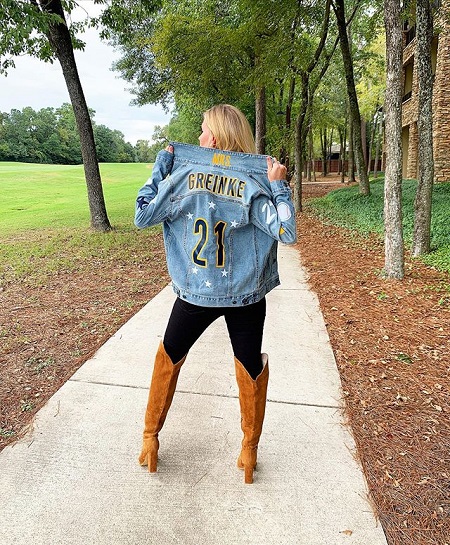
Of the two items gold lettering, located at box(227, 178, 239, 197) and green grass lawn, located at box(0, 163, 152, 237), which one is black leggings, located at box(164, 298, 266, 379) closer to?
gold lettering, located at box(227, 178, 239, 197)

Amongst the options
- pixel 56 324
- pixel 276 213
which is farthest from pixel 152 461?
pixel 56 324

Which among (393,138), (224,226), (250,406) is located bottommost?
(250,406)

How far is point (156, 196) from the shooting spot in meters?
1.87

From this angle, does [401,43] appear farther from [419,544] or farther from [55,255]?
[55,255]

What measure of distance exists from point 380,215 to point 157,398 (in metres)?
8.84

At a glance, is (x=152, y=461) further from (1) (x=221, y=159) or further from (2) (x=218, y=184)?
(1) (x=221, y=159)

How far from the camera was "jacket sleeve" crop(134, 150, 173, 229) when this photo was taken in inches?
73.5

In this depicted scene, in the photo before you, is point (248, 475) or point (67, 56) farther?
point (67, 56)

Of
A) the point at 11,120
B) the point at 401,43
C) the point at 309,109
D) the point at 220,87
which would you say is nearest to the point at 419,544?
the point at 401,43

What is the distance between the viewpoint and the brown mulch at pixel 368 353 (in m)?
2.10

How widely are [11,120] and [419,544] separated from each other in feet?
239

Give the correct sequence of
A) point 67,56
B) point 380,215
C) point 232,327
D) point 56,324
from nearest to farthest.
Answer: point 232,327, point 56,324, point 67,56, point 380,215

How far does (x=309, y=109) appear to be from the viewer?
13.5 metres

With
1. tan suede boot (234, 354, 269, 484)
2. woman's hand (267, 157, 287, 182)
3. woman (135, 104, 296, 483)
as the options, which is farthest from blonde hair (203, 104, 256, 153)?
tan suede boot (234, 354, 269, 484)
